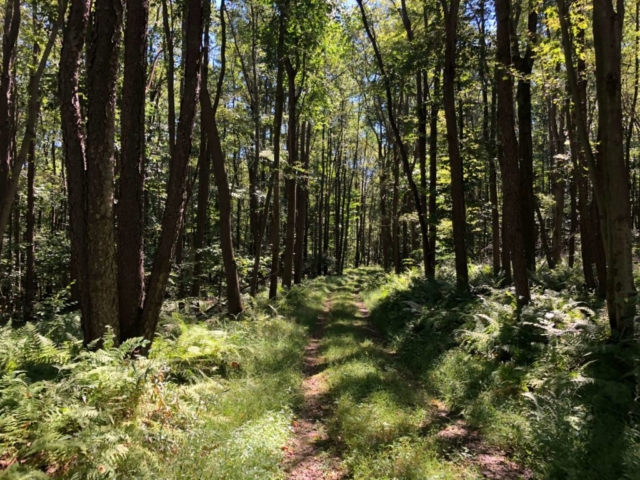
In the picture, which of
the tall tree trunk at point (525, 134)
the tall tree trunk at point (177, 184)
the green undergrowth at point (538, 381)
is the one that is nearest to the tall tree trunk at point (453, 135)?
the tall tree trunk at point (525, 134)

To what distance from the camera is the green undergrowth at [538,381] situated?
3.99 metres

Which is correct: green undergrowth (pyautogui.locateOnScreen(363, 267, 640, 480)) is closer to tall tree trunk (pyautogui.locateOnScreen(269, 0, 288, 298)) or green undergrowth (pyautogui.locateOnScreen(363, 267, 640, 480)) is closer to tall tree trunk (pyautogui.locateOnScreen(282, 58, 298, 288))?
tall tree trunk (pyautogui.locateOnScreen(269, 0, 288, 298))

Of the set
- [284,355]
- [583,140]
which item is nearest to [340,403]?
[284,355]

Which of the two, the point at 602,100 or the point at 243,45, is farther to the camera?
the point at 243,45

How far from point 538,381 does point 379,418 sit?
230 cm

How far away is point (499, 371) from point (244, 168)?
114 ft

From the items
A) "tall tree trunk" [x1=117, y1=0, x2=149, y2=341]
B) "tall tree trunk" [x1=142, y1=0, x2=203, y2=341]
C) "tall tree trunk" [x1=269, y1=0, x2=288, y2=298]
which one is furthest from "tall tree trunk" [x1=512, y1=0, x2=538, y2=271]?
"tall tree trunk" [x1=117, y1=0, x2=149, y2=341]

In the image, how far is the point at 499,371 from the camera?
636 cm

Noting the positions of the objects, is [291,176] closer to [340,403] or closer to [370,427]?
[340,403]

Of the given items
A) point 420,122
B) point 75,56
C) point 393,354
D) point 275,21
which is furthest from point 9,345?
point 420,122

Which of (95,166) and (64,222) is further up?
(64,222)

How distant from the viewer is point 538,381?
5.57 meters

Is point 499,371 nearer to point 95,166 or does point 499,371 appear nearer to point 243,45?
point 95,166

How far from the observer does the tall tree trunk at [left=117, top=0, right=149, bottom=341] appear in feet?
19.4
